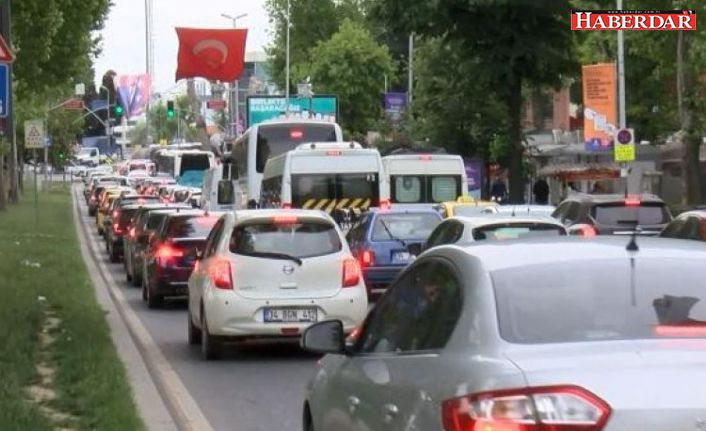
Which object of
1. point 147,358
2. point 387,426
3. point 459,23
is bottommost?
point 147,358

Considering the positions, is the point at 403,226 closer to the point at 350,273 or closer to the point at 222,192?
the point at 350,273

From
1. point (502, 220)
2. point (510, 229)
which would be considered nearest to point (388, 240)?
point (502, 220)

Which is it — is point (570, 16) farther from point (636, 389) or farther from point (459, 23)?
point (636, 389)

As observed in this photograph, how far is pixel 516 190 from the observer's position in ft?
160

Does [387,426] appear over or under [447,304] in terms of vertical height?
under

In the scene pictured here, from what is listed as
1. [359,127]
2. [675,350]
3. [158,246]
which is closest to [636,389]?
[675,350]

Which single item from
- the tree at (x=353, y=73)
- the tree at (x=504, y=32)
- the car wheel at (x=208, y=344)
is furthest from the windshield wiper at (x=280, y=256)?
the tree at (x=353, y=73)

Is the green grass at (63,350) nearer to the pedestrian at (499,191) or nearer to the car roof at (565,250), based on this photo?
the car roof at (565,250)

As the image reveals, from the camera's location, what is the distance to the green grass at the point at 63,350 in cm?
1071

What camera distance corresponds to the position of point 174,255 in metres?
23.7

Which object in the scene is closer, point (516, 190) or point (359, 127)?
point (516, 190)

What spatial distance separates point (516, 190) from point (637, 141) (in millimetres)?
15435

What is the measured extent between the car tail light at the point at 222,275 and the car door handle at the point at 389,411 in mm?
9832

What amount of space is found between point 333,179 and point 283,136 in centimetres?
858
